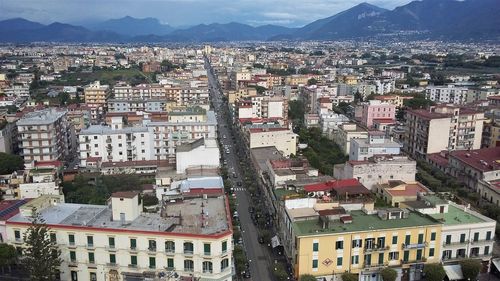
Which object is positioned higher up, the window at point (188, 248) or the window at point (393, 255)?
the window at point (188, 248)

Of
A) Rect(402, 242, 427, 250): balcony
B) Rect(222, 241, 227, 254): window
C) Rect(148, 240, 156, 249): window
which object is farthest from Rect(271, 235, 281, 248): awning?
Rect(148, 240, 156, 249): window

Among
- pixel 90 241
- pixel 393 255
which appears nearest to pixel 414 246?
pixel 393 255

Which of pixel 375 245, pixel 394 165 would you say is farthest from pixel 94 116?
pixel 375 245

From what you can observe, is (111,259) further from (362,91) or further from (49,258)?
(362,91)

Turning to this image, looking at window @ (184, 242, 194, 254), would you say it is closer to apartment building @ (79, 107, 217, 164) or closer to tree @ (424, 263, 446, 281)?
tree @ (424, 263, 446, 281)

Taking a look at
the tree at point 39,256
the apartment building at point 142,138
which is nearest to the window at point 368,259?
the tree at point 39,256

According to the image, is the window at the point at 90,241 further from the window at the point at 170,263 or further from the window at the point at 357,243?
the window at the point at 357,243
